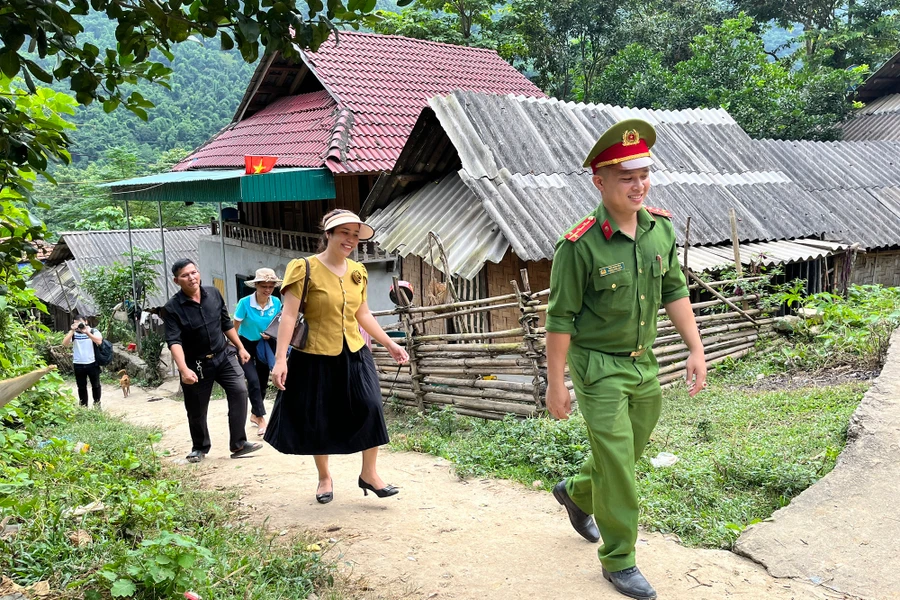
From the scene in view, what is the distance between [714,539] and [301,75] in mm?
16406

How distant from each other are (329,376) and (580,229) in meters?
1.91

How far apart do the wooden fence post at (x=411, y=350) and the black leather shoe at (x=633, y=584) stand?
5.86 metres

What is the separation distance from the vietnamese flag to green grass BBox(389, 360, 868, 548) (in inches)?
272

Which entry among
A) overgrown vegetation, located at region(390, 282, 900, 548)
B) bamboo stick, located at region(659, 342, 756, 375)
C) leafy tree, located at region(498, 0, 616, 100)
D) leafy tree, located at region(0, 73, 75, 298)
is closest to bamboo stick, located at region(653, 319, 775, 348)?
bamboo stick, located at region(659, 342, 756, 375)

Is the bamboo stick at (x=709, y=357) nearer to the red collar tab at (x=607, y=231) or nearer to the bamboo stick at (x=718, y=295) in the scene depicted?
the bamboo stick at (x=718, y=295)

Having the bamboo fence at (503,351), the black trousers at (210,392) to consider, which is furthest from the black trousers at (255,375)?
the bamboo fence at (503,351)

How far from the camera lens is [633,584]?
3.09 m

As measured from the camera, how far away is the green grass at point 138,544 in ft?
9.30

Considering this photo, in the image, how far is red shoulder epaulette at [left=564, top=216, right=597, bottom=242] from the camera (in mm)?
3205

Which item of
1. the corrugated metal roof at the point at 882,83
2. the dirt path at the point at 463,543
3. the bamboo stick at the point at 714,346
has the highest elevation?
the corrugated metal roof at the point at 882,83

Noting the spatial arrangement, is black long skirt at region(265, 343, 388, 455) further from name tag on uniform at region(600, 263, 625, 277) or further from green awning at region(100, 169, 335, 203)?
green awning at region(100, 169, 335, 203)

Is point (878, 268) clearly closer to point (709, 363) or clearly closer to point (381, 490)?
point (709, 363)

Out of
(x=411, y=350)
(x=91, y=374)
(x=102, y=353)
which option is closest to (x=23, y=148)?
(x=411, y=350)

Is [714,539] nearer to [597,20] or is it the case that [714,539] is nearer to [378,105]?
[378,105]
